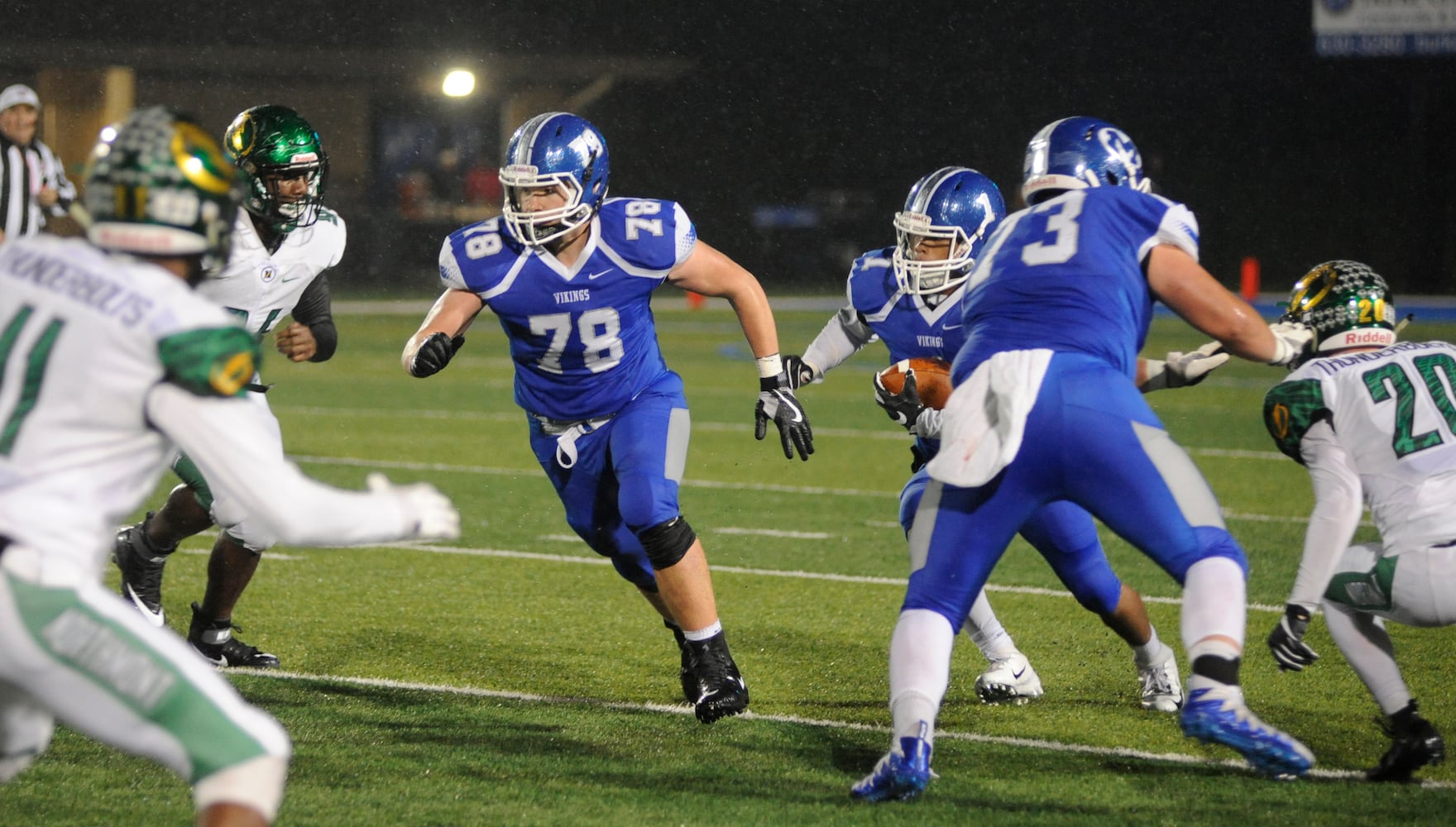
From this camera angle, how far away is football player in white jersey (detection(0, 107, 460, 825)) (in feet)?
7.23

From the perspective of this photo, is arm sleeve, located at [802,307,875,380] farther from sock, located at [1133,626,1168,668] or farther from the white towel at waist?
the white towel at waist

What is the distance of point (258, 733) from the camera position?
2246 mm

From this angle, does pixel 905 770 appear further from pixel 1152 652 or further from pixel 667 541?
pixel 1152 652

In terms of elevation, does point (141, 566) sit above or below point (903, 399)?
below

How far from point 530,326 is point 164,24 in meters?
23.1

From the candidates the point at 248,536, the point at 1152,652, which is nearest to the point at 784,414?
the point at 1152,652

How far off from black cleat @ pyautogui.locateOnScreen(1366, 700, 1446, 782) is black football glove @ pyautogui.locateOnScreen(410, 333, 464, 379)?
247 centimetres

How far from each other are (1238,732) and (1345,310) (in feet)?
4.33

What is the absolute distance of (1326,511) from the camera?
3482 millimetres

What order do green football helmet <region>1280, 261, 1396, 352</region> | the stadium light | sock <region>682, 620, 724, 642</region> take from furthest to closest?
the stadium light, sock <region>682, 620, 724, 642</region>, green football helmet <region>1280, 261, 1396, 352</region>

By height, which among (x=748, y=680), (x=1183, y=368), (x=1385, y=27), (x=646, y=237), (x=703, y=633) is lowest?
(x=748, y=680)

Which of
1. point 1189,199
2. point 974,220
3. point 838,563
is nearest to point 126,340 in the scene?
point 974,220

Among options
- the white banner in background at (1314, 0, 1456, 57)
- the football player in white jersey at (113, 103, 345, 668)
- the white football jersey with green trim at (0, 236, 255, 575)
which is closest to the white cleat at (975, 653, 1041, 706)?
the football player in white jersey at (113, 103, 345, 668)

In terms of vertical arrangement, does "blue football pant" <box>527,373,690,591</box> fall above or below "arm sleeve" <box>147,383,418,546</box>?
below
